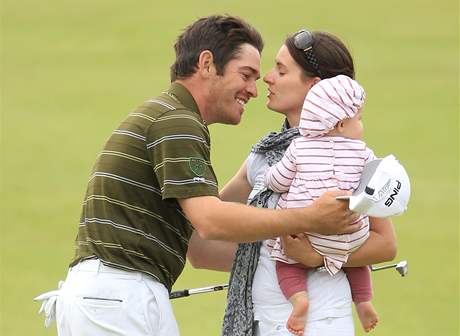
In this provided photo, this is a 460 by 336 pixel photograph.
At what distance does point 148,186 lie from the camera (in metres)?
5.37

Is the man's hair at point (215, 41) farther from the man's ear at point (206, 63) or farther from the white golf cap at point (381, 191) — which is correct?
the white golf cap at point (381, 191)

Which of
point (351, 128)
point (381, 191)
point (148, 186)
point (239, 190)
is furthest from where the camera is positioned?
point (239, 190)

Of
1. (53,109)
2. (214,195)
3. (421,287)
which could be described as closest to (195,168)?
(214,195)

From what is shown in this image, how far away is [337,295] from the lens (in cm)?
526

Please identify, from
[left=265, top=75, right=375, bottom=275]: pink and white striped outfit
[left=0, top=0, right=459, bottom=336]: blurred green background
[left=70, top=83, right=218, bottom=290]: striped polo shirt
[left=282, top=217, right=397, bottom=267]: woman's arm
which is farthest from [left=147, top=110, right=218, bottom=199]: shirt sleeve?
[left=0, top=0, right=459, bottom=336]: blurred green background

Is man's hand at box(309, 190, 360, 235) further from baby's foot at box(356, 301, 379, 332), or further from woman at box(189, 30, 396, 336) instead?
baby's foot at box(356, 301, 379, 332)

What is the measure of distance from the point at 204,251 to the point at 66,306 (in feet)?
2.60

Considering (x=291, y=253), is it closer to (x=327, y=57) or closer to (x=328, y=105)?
(x=328, y=105)

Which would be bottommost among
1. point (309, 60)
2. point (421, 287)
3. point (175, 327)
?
point (421, 287)

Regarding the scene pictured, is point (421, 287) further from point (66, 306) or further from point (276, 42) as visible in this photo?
point (276, 42)

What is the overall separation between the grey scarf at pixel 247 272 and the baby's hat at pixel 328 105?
0.81 feet

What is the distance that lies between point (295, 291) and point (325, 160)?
0.53 metres

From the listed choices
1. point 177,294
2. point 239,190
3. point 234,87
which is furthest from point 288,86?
point 177,294

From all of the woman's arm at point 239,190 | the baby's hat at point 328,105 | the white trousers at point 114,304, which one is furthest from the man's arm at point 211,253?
the baby's hat at point 328,105
